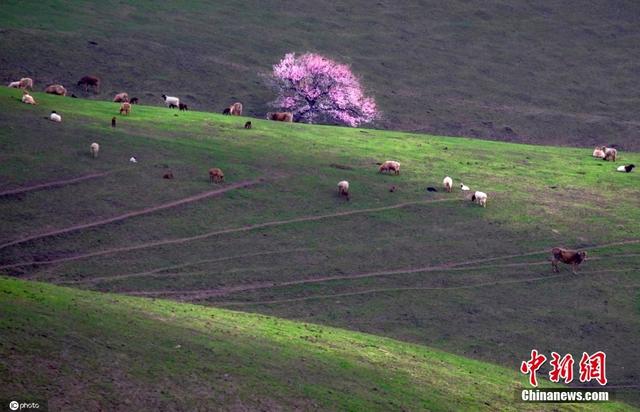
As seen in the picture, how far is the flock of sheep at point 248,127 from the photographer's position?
43.8 metres

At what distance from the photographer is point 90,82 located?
6769 centimetres

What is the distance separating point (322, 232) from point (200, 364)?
63.6 feet

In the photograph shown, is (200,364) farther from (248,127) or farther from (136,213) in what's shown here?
(248,127)

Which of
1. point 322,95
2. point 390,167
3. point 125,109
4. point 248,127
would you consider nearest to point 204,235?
point 390,167

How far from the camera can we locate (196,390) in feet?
80.3

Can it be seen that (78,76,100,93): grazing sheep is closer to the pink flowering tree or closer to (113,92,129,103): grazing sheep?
(113,92,129,103): grazing sheep

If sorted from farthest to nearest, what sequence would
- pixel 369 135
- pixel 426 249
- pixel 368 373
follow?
pixel 369 135 < pixel 426 249 < pixel 368 373

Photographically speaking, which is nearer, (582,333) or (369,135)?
(582,333)

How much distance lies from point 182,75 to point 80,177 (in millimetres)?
29890

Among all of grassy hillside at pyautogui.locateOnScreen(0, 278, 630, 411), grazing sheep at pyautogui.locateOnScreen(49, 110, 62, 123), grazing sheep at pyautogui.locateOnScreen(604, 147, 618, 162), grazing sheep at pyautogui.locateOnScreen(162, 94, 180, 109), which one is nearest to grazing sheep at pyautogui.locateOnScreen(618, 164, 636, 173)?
grazing sheep at pyautogui.locateOnScreen(604, 147, 618, 162)

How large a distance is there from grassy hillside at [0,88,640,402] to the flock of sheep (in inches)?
23.6

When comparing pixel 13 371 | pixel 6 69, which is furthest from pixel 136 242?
pixel 6 69

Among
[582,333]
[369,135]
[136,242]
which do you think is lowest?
[582,333]

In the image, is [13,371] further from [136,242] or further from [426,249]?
[426,249]
